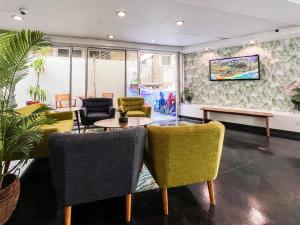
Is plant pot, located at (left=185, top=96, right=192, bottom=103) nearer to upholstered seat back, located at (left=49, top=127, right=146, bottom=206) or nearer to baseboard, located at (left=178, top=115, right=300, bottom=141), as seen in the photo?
baseboard, located at (left=178, top=115, right=300, bottom=141)

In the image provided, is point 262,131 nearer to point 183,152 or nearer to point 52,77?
point 183,152

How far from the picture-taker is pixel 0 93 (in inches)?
64.2

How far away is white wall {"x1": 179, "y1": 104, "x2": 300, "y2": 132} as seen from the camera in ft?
15.0

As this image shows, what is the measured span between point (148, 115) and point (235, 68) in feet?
9.65

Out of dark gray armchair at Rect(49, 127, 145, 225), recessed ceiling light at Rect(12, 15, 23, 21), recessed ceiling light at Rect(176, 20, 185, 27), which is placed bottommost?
dark gray armchair at Rect(49, 127, 145, 225)

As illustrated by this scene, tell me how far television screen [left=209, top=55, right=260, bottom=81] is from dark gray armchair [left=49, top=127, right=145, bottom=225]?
4919mm

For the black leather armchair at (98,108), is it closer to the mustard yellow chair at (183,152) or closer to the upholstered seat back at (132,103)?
the upholstered seat back at (132,103)

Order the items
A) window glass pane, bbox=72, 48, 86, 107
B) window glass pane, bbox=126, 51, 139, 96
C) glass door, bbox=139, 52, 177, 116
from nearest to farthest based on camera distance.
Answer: window glass pane, bbox=72, 48, 86, 107, window glass pane, bbox=126, 51, 139, 96, glass door, bbox=139, 52, 177, 116

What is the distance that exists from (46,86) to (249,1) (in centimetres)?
532

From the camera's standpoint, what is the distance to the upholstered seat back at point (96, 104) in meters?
5.12

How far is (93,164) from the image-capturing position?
151 centimetres

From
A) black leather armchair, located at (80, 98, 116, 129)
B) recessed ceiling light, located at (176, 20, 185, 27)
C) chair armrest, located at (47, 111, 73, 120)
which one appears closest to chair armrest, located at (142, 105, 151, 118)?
black leather armchair, located at (80, 98, 116, 129)

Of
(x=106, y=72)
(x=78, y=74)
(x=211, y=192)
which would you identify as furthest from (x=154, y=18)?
(x=211, y=192)

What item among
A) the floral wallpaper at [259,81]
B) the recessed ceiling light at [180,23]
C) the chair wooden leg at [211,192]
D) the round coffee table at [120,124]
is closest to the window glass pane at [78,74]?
the round coffee table at [120,124]
